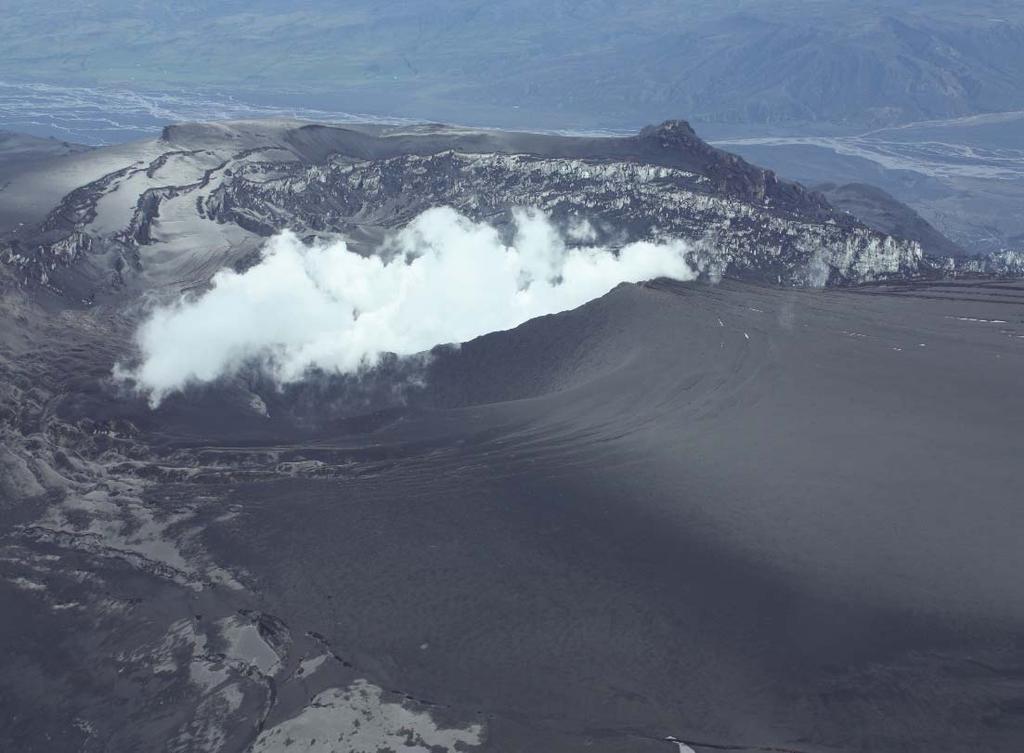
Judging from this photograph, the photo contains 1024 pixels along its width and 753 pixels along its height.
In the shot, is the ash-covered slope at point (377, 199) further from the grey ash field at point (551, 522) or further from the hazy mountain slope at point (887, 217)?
the hazy mountain slope at point (887, 217)

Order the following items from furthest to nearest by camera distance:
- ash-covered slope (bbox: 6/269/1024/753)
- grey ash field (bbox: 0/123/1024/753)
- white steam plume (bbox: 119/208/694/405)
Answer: white steam plume (bbox: 119/208/694/405) → grey ash field (bbox: 0/123/1024/753) → ash-covered slope (bbox: 6/269/1024/753)

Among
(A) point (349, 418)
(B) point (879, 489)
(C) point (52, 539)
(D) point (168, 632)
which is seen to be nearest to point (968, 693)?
(B) point (879, 489)

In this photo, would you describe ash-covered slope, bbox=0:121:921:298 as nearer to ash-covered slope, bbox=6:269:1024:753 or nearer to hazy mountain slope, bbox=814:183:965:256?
ash-covered slope, bbox=6:269:1024:753

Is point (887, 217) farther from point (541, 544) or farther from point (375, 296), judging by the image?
point (541, 544)

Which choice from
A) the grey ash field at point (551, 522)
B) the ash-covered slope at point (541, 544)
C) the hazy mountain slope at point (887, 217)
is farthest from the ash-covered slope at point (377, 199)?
the hazy mountain slope at point (887, 217)

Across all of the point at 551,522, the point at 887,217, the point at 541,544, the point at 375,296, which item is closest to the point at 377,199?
the point at 375,296

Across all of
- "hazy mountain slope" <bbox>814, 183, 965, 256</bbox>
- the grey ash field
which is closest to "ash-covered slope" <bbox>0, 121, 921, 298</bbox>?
the grey ash field
